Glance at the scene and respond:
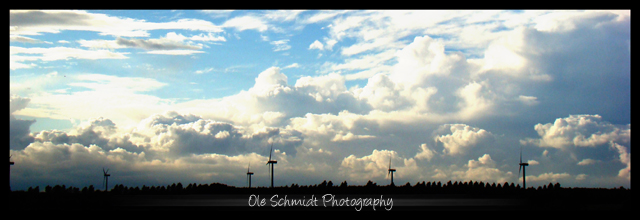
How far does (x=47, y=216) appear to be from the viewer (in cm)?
2641
